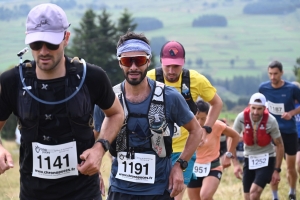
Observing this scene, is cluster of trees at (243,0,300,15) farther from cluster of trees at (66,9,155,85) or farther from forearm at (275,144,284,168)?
forearm at (275,144,284,168)

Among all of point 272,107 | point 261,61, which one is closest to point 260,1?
point 261,61

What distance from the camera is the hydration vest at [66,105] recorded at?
4.30m

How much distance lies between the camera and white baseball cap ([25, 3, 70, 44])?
13.4 feet

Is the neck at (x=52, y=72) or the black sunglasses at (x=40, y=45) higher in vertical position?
the black sunglasses at (x=40, y=45)

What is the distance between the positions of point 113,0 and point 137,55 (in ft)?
569

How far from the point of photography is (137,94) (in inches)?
230

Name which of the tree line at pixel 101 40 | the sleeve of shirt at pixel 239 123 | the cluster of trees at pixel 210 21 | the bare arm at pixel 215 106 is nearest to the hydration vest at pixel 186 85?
the bare arm at pixel 215 106

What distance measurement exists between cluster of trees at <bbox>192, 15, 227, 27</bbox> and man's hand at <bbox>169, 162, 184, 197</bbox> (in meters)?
132

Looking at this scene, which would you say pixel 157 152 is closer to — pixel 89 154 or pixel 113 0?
pixel 89 154

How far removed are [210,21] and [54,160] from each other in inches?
5410

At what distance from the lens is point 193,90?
307 inches

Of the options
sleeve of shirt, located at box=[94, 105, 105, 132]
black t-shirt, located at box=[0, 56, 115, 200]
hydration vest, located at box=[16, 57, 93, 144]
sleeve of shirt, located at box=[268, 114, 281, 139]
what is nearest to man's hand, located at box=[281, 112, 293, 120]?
sleeve of shirt, located at box=[268, 114, 281, 139]

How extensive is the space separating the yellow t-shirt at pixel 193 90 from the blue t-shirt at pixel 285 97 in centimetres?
414

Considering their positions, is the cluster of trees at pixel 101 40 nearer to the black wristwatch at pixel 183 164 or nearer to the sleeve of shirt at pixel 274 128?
the sleeve of shirt at pixel 274 128
